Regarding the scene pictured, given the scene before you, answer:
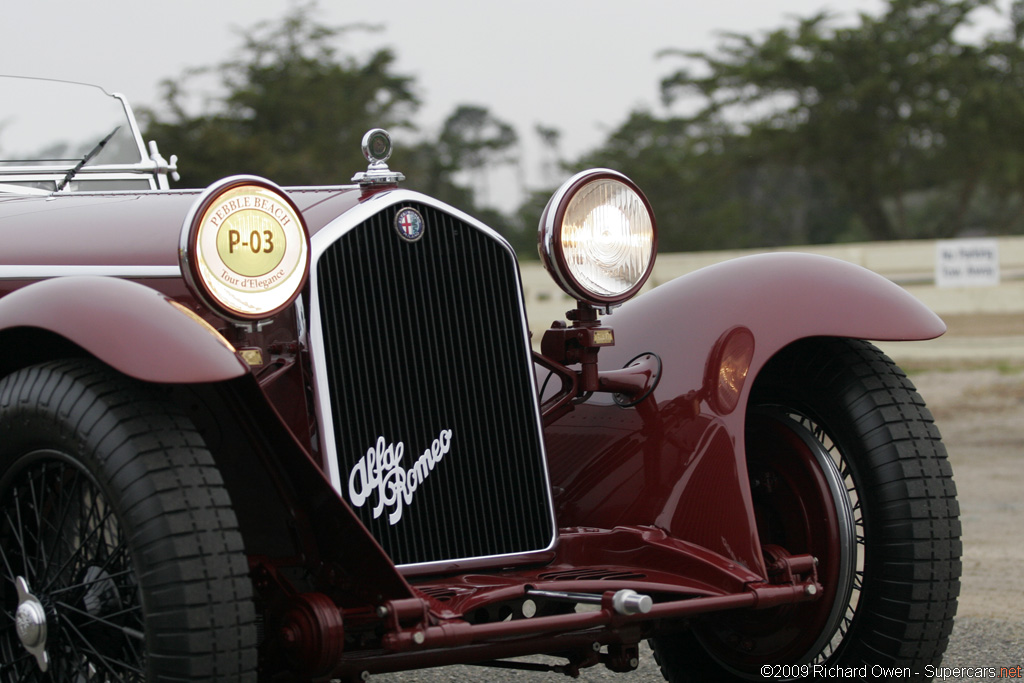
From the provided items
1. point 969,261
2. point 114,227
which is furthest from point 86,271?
point 969,261

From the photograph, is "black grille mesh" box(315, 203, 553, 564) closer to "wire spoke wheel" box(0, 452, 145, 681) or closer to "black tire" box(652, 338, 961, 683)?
"wire spoke wheel" box(0, 452, 145, 681)

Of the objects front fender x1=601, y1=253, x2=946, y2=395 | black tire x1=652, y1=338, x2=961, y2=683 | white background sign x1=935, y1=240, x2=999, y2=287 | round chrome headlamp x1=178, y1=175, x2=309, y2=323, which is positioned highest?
white background sign x1=935, y1=240, x2=999, y2=287

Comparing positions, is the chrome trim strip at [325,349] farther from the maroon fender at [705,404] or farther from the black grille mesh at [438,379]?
the maroon fender at [705,404]

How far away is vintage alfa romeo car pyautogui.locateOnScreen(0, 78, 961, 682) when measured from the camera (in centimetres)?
214

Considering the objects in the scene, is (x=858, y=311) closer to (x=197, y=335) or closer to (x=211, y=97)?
(x=197, y=335)

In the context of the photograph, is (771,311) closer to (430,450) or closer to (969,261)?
(430,450)

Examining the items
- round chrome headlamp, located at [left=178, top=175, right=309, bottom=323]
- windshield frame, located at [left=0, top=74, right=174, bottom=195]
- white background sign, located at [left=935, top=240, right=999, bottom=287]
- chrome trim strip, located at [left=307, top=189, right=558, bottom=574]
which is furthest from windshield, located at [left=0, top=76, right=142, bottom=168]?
white background sign, located at [left=935, top=240, right=999, bottom=287]

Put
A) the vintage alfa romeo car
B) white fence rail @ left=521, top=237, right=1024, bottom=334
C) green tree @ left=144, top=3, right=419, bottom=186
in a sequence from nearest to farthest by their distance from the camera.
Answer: the vintage alfa romeo car
white fence rail @ left=521, top=237, right=1024, bottom=334
green tree @ left=144, top=3, right=419, bottom=186

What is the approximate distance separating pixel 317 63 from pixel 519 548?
99.9ft

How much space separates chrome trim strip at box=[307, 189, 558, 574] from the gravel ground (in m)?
1.04

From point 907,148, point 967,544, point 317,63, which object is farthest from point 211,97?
point 967,544

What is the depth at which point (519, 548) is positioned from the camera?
2711mm

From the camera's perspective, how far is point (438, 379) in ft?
8.64

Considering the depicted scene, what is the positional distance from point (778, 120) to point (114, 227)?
31108mm
